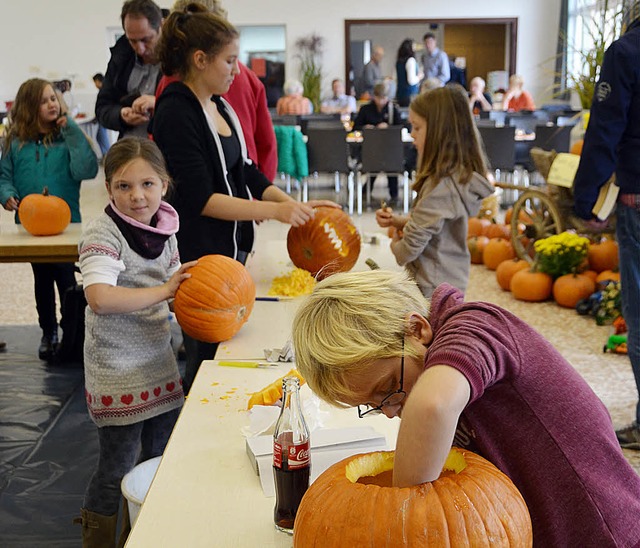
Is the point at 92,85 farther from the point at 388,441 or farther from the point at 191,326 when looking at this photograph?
the point at 388,441

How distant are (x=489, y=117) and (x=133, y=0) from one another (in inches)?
288

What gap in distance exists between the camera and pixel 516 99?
1125cm

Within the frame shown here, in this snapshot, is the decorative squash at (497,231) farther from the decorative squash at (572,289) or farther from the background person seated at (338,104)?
the background person seated at (338,104)

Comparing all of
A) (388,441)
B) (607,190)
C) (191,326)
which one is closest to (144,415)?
(191,326)

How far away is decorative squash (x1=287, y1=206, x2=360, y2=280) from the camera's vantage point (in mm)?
2768

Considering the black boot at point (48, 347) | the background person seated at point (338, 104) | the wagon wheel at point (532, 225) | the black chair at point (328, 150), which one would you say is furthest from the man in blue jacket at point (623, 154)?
the background person seated at point (338, 104)

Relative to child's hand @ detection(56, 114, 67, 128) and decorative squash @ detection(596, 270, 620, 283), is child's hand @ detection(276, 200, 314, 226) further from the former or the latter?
decorative squash @ detection(596, 270, 620, 283)

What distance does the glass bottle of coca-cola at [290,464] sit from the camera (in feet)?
4.00

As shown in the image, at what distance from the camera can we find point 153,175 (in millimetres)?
2074

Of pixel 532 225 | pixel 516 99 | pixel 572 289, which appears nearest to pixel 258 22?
pixel 516 99

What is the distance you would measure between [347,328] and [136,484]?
3.21 feet

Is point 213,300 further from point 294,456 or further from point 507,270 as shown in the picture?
point 507,270

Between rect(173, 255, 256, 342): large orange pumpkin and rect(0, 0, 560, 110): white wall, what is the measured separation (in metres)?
12.1

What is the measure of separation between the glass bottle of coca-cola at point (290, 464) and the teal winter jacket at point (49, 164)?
109 inches
